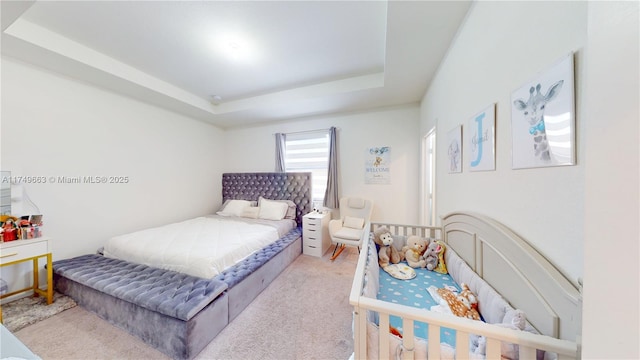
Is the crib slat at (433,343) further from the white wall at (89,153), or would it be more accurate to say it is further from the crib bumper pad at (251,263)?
the white wall at (89,153)

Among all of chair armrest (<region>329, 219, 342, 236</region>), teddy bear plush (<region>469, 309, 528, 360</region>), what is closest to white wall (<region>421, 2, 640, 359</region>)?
teddy bear plush (<region>469, 309, 528, 360</region>)

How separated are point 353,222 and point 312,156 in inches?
57.9

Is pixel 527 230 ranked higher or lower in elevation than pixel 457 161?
lower

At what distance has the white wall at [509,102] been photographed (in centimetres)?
67

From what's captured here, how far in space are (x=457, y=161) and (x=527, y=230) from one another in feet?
2.72

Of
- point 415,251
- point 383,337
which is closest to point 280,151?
point 415,251

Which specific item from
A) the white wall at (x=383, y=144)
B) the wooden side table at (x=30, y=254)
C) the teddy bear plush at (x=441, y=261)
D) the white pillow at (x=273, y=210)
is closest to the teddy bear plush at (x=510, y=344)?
the teddy bear plush at (x=441, y=261)

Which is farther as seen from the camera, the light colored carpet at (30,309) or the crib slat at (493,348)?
the light colored carpet at (30,309)

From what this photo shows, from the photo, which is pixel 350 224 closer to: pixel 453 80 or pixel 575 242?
pixel 453 80

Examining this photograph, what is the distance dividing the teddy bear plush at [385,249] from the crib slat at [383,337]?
0.99 metres

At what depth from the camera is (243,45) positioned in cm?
203

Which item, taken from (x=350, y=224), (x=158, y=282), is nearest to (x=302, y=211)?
(x=350, y=224)

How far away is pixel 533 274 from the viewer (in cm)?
82

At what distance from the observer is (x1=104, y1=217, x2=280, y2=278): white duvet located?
5.98ft
